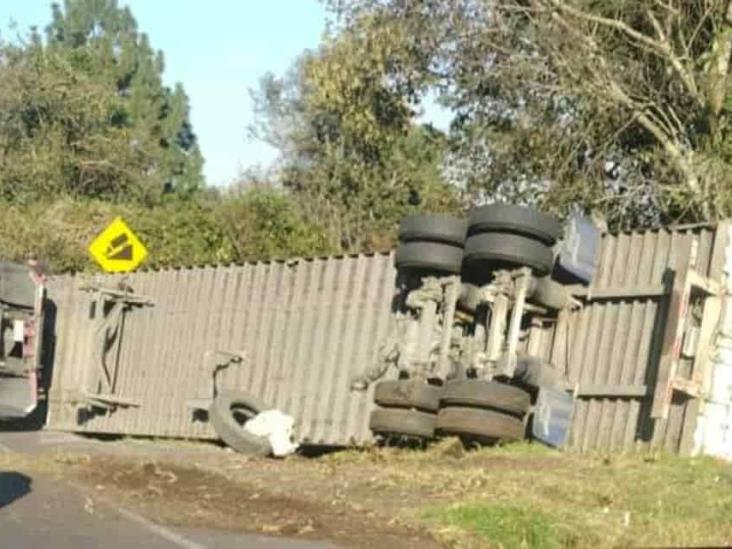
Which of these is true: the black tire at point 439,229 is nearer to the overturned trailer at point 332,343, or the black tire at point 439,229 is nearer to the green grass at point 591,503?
the overturned trailer at point 332,343

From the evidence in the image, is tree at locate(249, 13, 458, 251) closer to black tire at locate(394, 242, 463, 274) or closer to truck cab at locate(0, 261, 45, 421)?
truck cab at locate(0, 261, 45, 421)

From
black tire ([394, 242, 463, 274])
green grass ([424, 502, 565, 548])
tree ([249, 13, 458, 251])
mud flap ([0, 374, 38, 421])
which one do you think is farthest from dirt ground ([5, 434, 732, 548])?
tree ([249, 13, 458, 251])

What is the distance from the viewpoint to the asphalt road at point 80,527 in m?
7.71

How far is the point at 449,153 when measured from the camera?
71.7 feet

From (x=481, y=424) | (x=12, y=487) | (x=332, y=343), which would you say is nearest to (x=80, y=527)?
(x=12, y=487)

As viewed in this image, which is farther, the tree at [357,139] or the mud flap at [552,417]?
the tree at [357,139]

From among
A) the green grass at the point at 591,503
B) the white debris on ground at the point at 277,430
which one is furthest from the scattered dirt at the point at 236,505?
the white debris on ground at the point at 277,430

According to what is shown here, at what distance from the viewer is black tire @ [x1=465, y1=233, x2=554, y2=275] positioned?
11.2 metres

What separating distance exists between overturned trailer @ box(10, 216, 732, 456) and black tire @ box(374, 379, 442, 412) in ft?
2.33

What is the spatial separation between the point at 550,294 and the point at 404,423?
1802 mm

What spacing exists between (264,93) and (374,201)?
18289mm

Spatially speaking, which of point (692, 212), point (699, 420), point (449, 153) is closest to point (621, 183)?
point (692, 212)

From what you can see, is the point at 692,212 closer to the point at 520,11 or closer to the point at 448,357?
the point at 520,11

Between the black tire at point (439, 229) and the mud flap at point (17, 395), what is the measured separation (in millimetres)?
6532
